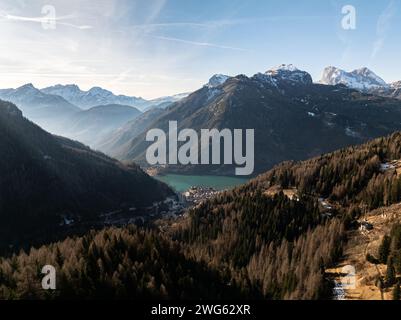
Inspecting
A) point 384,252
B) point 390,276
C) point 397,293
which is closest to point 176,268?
point 384,252

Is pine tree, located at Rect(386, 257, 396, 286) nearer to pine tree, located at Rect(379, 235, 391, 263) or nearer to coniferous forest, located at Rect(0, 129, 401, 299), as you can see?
coniferous forest, located at Rect(0, 129, 401, 299)

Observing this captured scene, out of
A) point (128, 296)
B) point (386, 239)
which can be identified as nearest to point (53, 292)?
point (128, 296)

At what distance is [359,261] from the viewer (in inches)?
4941

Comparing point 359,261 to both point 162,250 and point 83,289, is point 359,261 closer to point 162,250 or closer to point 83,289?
point 162,250

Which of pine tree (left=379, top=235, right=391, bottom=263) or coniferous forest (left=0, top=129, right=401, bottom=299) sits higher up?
pine tree (left=379, top=235, right=391, bottom=263)

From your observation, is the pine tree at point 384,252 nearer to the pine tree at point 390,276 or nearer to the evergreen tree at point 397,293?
the pine tree at point 390,276

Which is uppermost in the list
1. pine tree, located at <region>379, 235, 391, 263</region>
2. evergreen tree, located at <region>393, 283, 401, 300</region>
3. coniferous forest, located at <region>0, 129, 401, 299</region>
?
pine tree, located at <region>379, 235, 391, 263</region>

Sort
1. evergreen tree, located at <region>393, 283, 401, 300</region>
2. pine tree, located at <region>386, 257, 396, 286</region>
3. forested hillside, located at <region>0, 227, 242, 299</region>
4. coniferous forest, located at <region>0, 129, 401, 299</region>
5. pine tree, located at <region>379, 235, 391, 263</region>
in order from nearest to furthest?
evergreen tree, located at <region>393, 283, 401, 300</region> → pine tree, located at <region>386, 257, 396, 286</region> → forested hillside, located at <region>0, 227, 242, 299</region> → coniferous forest, located at <region>0, 129, 401, 299</region> → pine tree, located at <region>379, 235, 391, 263</region>

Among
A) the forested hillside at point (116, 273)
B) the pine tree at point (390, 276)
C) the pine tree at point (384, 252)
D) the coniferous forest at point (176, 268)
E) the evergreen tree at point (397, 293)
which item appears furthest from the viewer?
the pine tree at point (384, 252)

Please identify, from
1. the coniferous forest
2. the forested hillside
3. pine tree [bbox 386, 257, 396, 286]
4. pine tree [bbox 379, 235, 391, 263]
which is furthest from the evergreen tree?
the forested hillside

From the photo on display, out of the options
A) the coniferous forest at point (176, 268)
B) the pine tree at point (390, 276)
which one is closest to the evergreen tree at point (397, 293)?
the pine tree at point (390, 276)

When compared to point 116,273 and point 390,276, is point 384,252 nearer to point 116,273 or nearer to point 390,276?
point 390,276

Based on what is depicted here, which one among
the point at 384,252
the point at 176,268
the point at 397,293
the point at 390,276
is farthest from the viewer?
the point at 176,268
